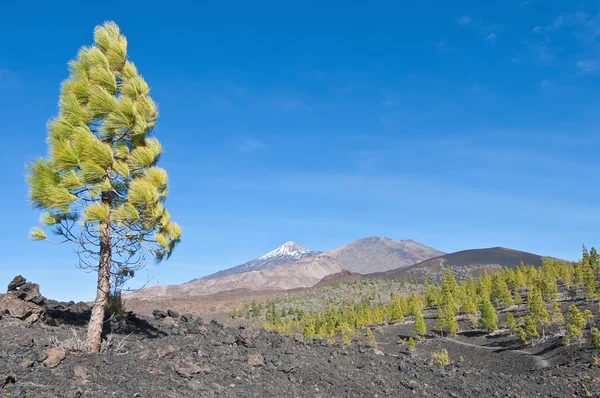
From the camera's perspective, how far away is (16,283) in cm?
1398

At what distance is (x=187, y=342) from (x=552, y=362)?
110ft

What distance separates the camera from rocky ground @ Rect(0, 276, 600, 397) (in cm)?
780

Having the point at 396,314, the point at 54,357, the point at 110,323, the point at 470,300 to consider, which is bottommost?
the point at 396,314

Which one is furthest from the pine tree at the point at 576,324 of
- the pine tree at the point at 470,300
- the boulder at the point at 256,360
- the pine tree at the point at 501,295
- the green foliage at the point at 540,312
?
the boulder at the point at 256,360

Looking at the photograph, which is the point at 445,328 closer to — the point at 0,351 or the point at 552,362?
the point at 552,362

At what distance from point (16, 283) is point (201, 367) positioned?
29.0 feet

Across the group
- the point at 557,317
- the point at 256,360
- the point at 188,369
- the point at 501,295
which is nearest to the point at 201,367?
the point at 188,369

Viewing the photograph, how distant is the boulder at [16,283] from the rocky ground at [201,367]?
132 cm

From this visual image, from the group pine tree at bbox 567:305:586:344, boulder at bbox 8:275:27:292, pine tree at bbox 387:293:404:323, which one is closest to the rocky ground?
boulder at bbox 8:275:27:292

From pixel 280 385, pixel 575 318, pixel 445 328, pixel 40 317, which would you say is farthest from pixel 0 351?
pixel 445 328

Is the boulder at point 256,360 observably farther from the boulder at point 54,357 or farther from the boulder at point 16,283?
the boulder at point 16,283

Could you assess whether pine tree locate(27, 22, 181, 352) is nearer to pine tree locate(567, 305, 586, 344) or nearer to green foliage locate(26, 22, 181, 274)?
green foliage locate(26, 22, 181, 274)

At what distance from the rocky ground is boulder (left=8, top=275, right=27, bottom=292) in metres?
1.32

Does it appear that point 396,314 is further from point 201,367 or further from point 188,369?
point 188,369
